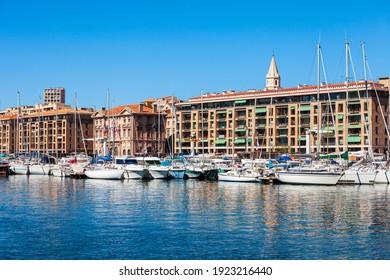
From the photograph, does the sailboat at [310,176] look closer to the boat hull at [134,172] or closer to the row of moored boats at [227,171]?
the row of moored boats at [227,171]

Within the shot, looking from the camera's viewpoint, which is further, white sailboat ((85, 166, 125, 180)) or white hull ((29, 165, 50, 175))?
white hull ((29, 165, 50, 175))

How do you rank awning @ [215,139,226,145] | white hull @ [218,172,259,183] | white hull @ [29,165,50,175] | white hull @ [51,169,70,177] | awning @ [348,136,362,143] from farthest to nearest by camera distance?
awning @ [215,139,226,145] < awning @ [348,136,362,143] < white hull @ [29,165,50,175] < white hull @ [51,169,70,177] < white hull @ [218,172,259,183]

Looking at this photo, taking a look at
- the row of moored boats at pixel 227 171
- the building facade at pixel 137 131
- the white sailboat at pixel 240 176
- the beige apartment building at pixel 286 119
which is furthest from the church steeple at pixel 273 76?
the white sailboat at pixel 240 176

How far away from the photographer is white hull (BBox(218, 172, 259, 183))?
260 ft

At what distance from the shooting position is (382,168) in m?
76.4

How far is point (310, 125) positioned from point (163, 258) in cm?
9159

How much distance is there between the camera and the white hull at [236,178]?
79312 mm

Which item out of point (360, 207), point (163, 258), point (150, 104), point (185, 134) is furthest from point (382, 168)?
Result: point (150, 104)

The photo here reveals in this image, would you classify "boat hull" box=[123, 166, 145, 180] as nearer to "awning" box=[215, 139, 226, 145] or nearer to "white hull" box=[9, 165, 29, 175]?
"white hull" box=[9, 165, 29, 175]

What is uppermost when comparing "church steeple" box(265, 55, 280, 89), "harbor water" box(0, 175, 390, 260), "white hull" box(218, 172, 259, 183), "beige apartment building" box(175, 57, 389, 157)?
"church steeple" box(265, 55, 280, 89)

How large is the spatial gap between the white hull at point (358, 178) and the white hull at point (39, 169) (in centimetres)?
4811

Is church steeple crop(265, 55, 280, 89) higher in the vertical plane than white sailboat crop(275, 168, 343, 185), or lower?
higher

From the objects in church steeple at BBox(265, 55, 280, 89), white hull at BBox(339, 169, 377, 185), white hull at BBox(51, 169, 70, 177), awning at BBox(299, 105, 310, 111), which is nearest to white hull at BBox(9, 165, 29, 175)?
white hull at BBox(51, 169, 70, 177)

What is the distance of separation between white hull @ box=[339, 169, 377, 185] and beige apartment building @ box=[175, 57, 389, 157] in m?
28.4
